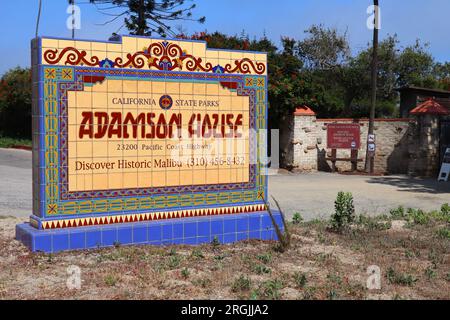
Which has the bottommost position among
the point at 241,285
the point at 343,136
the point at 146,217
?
the point at 241,285

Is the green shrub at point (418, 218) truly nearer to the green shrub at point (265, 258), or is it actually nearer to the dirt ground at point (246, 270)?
the dirt ground at point (246, 270)

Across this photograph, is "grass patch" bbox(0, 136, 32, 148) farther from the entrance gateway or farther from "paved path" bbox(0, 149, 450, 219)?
the entrance gateway

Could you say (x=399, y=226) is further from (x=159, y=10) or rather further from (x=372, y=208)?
(x=159, y=10)

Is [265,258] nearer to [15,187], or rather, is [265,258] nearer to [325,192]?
[325,192]

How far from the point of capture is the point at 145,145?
24.4 ft

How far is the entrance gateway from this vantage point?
688 centimetres

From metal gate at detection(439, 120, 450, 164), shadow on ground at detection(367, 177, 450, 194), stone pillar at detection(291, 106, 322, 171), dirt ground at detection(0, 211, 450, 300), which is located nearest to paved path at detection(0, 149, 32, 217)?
dirt ground at detection(0, 211, 450, 300)

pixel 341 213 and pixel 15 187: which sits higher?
pixel 341 213

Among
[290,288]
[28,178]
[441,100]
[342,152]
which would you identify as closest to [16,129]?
[28,178]

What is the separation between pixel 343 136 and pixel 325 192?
675 cm

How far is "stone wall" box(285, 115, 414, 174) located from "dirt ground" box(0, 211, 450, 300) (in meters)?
13.6

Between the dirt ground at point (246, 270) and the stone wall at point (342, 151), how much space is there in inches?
534

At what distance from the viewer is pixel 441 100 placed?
21.4 meters

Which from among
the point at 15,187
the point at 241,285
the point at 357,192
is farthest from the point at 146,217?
the point at 357,192
